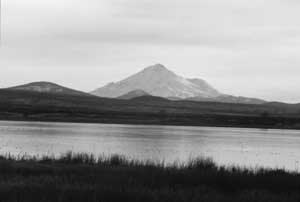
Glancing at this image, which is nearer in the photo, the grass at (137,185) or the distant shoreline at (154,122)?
the grass at (137,185)

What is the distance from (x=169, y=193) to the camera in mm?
15398

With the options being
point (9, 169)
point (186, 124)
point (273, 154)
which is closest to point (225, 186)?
point (9, 169)

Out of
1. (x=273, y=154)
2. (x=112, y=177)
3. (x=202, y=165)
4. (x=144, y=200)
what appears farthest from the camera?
(x=273, y=154)

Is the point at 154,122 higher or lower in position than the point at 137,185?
lower

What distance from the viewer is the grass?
14.8m

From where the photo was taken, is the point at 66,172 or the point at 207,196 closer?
the point at 207,196

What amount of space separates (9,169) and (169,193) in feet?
21.6

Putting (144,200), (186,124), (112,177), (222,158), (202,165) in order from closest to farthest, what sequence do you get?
(144,200) → (112,177) → (202,165) → (222,158) → (186,124)

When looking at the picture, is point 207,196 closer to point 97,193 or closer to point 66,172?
point 97,193

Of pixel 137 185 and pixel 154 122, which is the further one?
pixel 154 122

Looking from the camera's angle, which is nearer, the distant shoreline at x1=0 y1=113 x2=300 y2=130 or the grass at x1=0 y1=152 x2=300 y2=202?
the grass at x1=0 y1=152 x2=300 y2=202

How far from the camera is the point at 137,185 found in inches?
660

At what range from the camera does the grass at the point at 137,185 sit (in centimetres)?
1484

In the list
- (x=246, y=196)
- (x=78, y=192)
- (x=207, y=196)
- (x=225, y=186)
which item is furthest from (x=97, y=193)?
(x=225, y=186)
